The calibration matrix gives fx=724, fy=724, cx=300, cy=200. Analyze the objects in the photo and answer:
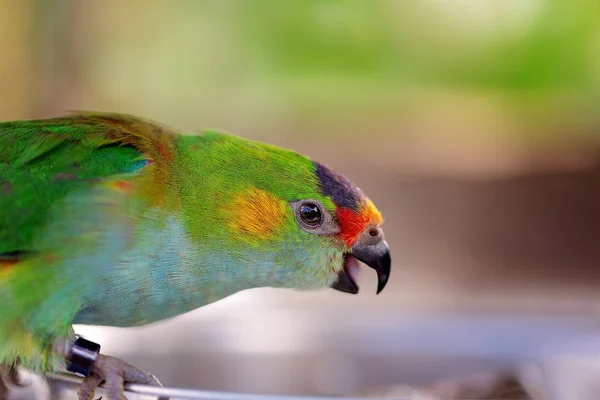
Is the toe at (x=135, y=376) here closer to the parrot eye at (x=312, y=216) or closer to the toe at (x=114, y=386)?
the toe at (x=114, y=386)

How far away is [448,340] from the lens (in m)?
1.89

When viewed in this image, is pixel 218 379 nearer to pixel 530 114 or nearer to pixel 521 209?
pixel 521 209

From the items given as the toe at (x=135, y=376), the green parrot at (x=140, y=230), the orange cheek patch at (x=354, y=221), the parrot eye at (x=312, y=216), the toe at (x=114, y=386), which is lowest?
the toe at (x=114, y=386)

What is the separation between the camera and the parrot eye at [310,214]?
1.48m

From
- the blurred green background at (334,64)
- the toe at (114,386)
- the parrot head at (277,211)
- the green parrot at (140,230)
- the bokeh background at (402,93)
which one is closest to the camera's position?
the toe at (114,386)

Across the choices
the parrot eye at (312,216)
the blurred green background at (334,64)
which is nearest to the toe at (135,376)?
the parrot eye at (312,216)

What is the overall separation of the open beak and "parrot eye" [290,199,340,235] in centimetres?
10

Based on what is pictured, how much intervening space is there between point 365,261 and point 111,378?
2.11ft

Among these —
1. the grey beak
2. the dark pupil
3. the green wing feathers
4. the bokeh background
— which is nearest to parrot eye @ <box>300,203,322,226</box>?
the dark pupil

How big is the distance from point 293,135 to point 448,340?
9.93 feet

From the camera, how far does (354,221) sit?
1501mm

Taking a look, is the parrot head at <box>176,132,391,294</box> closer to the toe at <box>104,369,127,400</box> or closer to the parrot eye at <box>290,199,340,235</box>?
the parrot eye at <box>290,199,340,235</box>

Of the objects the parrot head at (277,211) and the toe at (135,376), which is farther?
the parrot head at (277,211)

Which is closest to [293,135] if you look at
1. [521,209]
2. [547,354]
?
[521,209]
